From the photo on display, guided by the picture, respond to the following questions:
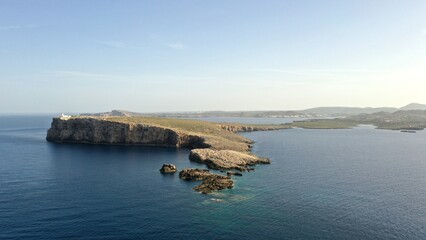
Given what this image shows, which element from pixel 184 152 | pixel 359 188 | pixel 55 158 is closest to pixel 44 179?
Result: pixel 55 158

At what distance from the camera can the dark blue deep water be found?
60.6 m

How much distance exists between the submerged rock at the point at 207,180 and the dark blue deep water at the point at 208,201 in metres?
3.03

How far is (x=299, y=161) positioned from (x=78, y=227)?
3614 inches

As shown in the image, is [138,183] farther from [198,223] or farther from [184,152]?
[184,152]

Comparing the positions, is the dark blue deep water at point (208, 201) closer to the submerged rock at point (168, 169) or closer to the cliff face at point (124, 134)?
the submerged rock at point (168, 169)

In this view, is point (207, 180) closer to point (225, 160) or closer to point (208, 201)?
point (208, 201)

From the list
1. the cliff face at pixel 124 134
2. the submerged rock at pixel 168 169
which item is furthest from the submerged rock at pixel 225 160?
the cliff face at pixel 124 134

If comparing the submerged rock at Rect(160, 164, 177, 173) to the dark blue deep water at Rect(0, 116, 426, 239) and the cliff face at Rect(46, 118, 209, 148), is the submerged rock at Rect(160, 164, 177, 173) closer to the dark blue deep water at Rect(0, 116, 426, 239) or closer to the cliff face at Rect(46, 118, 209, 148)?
the dark blue deep water at Rect(0, 116, 426, 239)

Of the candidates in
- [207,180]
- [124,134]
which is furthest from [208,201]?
[124,134]

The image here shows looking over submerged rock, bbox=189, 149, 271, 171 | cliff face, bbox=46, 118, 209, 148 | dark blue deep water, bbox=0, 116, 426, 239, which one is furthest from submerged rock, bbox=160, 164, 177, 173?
cliff face, bbox=46, 118, 209, 148

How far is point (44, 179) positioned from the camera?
316ft

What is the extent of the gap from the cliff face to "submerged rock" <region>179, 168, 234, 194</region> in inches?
2655

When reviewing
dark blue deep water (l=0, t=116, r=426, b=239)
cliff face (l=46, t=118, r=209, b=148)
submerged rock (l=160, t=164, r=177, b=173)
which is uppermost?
cliff face (l=46, t=118, r=209, b=148)

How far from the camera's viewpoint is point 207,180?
3718 inches
